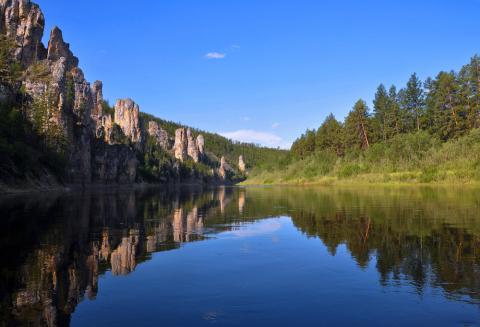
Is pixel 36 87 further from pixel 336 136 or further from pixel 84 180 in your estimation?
pixel 336 136

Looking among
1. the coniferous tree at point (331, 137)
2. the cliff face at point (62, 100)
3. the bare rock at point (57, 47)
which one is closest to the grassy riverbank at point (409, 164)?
the coniferous tree at point (331, 137)

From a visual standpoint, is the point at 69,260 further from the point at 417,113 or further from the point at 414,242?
the point at 417,113

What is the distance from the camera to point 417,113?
98125 millimetres

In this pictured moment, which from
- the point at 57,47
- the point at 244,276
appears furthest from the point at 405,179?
the point at 57,47

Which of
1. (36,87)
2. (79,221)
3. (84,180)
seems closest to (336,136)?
(84,180)

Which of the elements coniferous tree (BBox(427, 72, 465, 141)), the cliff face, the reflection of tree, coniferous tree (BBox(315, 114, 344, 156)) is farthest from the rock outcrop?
the reflection of tree

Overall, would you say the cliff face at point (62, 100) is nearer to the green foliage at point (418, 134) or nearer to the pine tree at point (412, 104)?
the green foliage at point (418, 134)

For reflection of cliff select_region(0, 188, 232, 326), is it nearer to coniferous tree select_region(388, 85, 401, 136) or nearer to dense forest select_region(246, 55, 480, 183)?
dense forest select_region(246, 55, 480, 183)

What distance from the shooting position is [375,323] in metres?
7.58

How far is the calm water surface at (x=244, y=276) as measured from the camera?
8.09 metres

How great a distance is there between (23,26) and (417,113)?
388 feet

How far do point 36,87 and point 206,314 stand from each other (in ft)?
354

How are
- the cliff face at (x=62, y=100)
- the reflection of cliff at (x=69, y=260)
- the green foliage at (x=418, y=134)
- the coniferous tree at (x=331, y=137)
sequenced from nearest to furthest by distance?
the reflection of cliff at (x=69, y=260)
the green foliage at (x=418, y=134)
the cliff face at (x=62, y=100)
the coniferous tree at (x=331, y=137)

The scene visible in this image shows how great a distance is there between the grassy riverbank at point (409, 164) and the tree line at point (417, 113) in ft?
18.6
